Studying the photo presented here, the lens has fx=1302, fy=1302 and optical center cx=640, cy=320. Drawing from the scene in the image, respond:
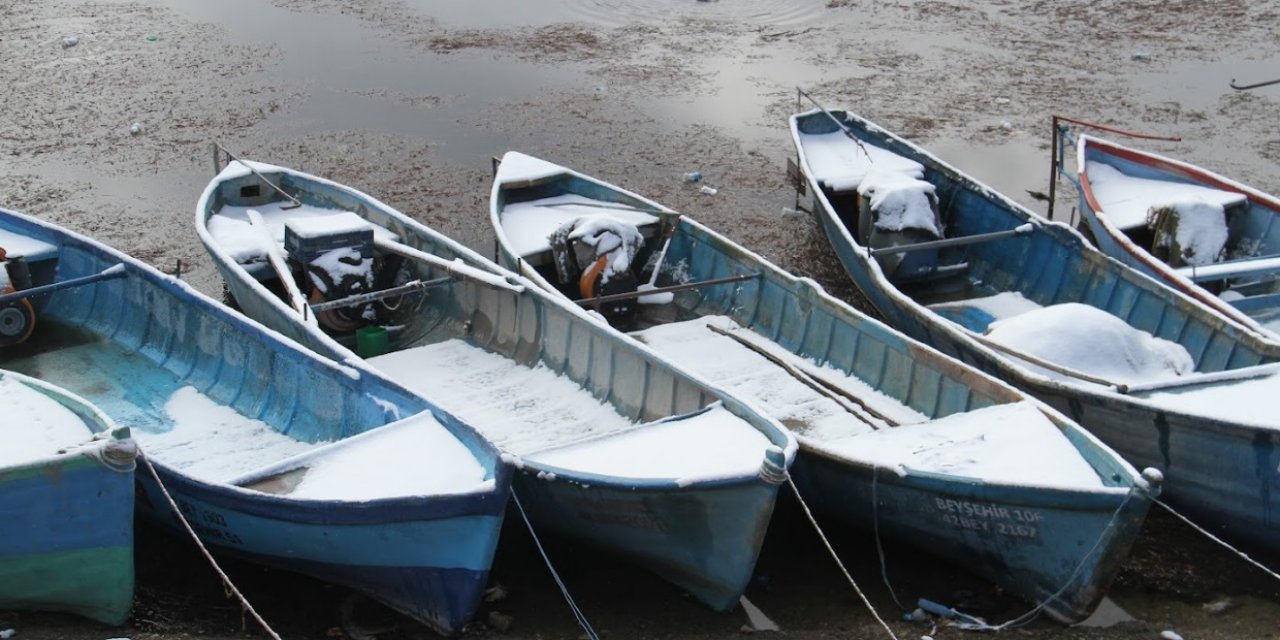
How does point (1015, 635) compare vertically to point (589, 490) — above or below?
below

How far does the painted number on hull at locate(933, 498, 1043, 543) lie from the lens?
7.56 metres

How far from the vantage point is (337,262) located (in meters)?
11.2

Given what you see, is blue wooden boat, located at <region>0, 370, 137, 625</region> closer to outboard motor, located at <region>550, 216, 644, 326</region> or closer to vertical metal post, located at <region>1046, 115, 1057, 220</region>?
outboard motor, located at <region>550, 216, 644, 326</region>

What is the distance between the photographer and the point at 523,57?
68.8 ft

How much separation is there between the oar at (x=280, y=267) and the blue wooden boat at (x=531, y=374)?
0.02 metres

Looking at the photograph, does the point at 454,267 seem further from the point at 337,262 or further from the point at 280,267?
the point at 280,267

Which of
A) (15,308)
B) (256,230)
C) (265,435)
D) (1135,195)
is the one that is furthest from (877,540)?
(15,308)

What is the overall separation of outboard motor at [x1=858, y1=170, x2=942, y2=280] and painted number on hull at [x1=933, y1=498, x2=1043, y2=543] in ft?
14.6

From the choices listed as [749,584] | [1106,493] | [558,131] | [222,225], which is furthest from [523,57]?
[1106,493]

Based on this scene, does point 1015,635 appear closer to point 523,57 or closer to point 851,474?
point 851,474

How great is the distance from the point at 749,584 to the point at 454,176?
357 inches

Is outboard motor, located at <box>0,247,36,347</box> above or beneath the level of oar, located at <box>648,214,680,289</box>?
beneath

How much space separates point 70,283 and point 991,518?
7.54 meters

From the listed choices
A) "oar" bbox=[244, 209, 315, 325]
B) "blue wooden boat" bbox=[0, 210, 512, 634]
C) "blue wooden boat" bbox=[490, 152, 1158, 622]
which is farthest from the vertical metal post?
"blue wooden boat" bbox=[0, 210, 512, 634]
